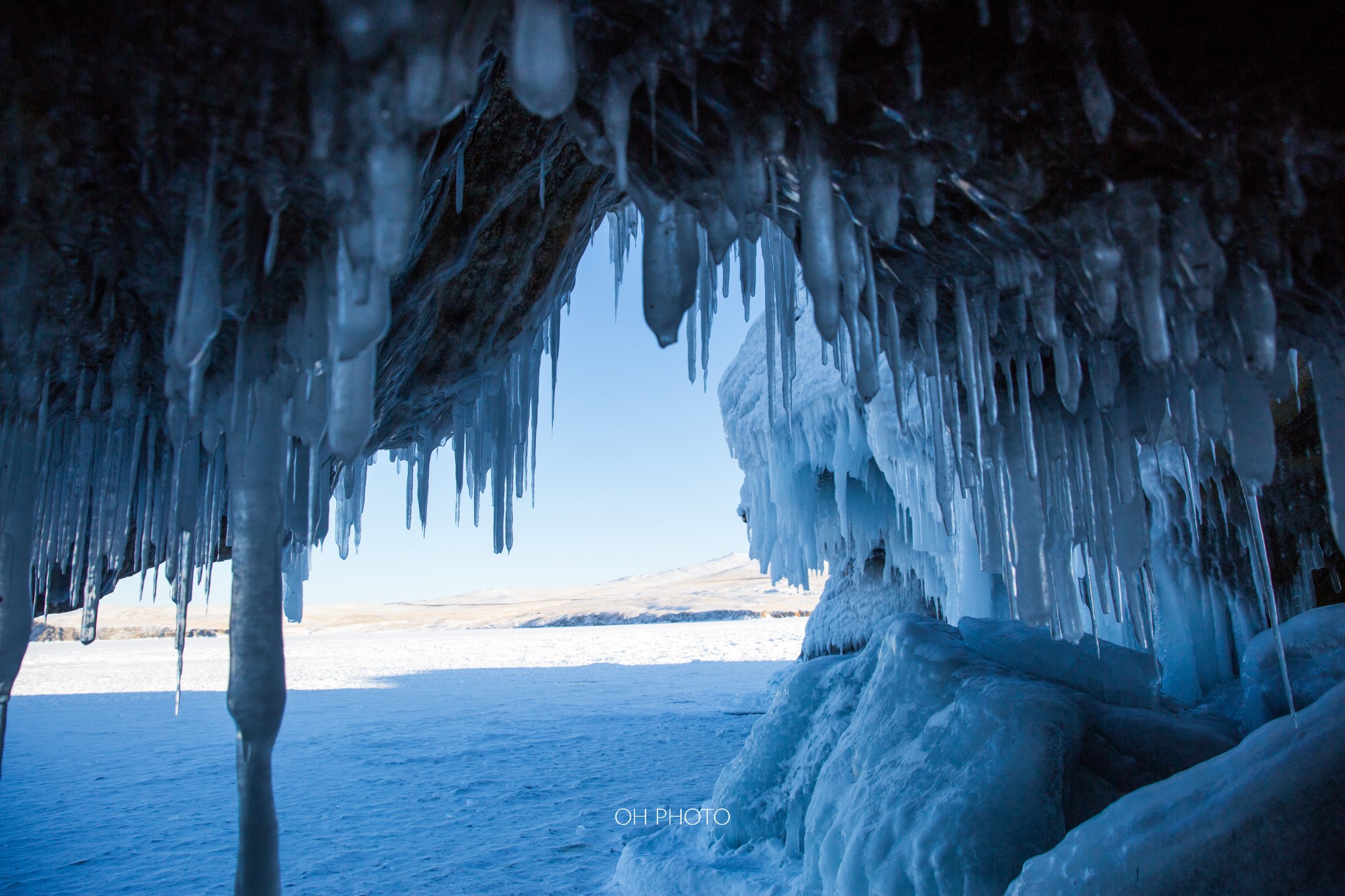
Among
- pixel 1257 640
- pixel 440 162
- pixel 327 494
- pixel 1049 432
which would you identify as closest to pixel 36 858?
pixel 327 494

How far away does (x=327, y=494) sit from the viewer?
13.5 feet

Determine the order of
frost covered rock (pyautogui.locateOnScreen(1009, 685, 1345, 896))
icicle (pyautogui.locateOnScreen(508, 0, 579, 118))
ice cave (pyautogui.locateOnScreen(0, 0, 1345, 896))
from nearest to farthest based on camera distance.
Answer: icicle (pyautogui.locateOnScreen(508, 0, 579, 118)) < ice cave (pyautogui.locateOnScreen(0, 0, 1345, 896)) < frost covered rock (pyautogui.locateOnScreen(1009, 685, 1345, 896))

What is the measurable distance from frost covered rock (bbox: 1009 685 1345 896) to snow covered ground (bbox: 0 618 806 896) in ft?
8.60

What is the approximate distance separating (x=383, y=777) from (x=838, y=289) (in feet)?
21.3

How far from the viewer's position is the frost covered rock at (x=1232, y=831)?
6.57 ft

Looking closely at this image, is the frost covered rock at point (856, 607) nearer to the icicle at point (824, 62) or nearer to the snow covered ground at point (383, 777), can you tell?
the snow covered ground at point (383, 777)

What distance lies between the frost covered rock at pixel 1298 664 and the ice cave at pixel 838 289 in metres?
0.03

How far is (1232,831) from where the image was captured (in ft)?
6.89

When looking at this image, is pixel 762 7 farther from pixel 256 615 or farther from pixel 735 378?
pixel 735 378

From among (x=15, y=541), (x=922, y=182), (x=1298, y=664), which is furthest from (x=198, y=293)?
(x=1298, y=664)

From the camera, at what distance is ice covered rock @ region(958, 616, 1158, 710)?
3.76 meters

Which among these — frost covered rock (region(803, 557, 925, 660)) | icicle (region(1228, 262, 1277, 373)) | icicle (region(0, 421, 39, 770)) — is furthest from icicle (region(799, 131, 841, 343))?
frost covered rock (region(803, 557, 925, 660))

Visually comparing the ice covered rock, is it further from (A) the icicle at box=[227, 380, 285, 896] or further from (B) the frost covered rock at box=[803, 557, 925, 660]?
(B) the frost covered rock at box=[803, 557, 925, 660]

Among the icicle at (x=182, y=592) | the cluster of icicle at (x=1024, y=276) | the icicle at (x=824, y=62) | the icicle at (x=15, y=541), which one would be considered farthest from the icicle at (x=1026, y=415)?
the icicle at (x=182, y=592)
